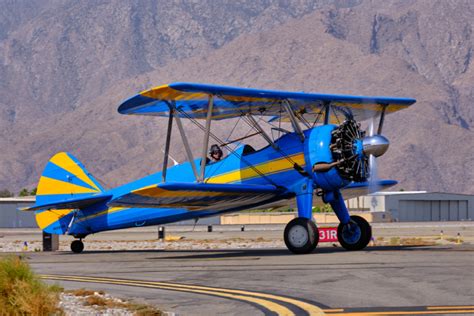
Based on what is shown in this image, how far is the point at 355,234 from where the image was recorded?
74.3 ft

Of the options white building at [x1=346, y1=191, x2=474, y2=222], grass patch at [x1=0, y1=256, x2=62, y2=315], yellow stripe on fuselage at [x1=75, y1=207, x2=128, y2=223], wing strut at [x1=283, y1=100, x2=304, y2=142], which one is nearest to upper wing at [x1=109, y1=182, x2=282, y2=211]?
wing strut at [x1=283, y1=100, x2=304, y2=142]

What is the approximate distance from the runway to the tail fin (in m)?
6.37

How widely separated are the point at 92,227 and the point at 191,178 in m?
4.92

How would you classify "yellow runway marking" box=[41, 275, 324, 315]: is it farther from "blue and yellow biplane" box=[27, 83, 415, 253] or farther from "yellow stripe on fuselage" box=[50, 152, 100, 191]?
"yellow stripe on fuselage" box=[50, 152, 100, 191]

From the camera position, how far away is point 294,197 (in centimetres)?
2227

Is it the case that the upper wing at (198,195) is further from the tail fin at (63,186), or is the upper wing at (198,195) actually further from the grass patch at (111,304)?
the grass patch at (111,304)

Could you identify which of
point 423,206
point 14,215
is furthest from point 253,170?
point 423,206

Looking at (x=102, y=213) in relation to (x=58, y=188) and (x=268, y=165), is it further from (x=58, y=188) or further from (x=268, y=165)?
(x=268, y=165)

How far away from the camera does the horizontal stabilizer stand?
85.4 ft

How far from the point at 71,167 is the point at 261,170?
27.4 ft

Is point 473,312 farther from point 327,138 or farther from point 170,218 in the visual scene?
point 170,218

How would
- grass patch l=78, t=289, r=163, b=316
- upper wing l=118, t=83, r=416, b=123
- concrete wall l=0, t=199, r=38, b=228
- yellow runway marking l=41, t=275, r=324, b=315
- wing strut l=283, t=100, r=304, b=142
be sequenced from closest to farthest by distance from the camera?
grass patch l=78, t=289, r=163, b=316 → yellow runway marking l=41, t=275, r=324, b=315 → upper wing l=118, t=83, r=416, b=123 → wing strut l=283, t=100, r=304, b=142 → concrete wall l=0, t=199, r=38, b=228

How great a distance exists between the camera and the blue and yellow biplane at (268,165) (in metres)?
21.1

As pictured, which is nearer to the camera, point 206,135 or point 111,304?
point 111,304
